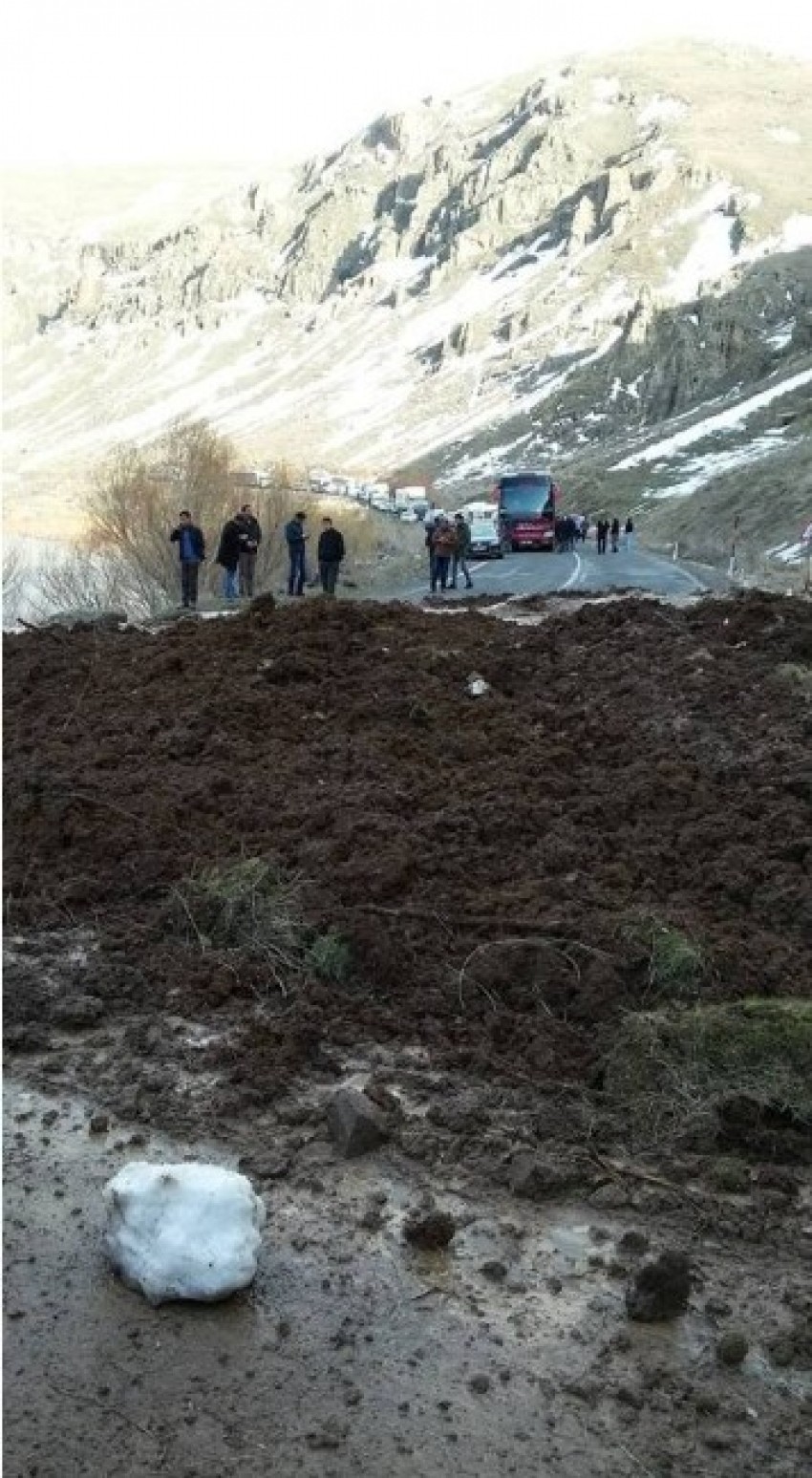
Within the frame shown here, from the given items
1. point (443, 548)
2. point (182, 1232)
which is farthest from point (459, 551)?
point (182, 1232)

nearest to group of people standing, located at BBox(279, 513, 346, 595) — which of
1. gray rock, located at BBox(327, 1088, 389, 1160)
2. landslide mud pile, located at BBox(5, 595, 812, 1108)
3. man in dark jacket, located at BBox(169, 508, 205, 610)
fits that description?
man in dark jacket, located at BBox(169, 508, 205, 610)

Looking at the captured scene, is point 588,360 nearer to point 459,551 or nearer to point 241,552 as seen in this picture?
point 459,551

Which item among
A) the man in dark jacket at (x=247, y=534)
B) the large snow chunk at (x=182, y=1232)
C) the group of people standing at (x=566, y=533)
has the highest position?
the large snow chunk at (x=182, y=1232)

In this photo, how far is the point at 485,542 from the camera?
4006 centimetres

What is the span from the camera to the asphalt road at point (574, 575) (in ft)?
90.4

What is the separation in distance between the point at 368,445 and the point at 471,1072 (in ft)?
471

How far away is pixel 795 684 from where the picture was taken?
10594 mm

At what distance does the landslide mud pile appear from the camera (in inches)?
221

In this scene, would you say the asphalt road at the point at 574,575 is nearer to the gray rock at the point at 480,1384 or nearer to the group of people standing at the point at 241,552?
the group of people standing at the point at 241,552

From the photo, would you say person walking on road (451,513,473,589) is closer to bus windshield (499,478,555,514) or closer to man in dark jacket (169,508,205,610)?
man in dark jacket (169,508,205,610)

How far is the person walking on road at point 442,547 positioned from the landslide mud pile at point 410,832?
13766 mm

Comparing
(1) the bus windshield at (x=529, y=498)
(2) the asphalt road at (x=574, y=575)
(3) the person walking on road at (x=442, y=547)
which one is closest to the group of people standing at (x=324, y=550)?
(2) the asphalt road at (x=574, y=575)

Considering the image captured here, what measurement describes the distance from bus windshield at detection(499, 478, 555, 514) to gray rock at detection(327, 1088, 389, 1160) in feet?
131

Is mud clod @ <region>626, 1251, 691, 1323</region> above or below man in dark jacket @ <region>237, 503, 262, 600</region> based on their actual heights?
above
